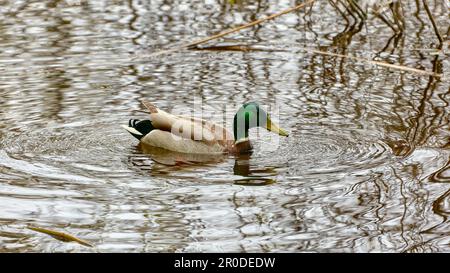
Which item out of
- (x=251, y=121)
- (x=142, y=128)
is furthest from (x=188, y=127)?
(x=251, y=121)

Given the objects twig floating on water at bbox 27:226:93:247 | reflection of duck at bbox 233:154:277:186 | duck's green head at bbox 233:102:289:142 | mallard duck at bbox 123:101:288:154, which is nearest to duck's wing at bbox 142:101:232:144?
mallard duck at bbox 123:101:288:154

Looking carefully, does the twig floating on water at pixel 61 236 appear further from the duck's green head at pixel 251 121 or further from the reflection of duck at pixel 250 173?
the duck's green head at pixel 251 121

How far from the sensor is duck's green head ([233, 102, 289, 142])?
874 cm

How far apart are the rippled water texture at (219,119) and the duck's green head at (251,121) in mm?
180

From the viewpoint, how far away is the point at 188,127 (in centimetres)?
879

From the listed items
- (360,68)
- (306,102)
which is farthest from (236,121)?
(360,68)

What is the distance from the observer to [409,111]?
9453mm

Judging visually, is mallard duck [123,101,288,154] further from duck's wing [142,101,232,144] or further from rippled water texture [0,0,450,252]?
rippled water texture [0,0,450,252]

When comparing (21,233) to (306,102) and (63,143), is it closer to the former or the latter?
(63,143)

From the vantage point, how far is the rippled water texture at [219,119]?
652 centimetres

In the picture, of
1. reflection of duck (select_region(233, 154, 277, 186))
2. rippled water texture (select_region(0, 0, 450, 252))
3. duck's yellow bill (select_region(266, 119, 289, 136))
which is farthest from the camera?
duck's yellow bill (select_region(266, 119, 289, 136))

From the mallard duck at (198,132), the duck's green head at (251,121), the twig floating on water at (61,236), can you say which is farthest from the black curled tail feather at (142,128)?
the twig floating on water at (61,236)

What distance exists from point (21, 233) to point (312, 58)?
5858 mm
